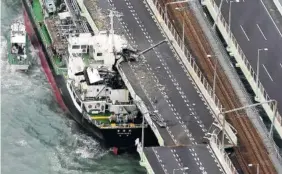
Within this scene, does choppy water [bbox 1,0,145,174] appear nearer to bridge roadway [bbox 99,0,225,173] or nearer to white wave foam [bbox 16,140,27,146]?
white wave foam [bbox 16,140,27,146]

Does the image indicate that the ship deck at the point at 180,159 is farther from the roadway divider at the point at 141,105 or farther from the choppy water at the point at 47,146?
the choppy water at the point at 47,146

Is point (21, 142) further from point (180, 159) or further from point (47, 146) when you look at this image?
point (180, 159)

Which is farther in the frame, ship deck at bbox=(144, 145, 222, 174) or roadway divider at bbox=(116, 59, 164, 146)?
roadway divider at bbox=(116, 59, 164, 146)

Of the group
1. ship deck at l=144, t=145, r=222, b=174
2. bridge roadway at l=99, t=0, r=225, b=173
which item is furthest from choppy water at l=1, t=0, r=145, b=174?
ship deck at l=144, t=145, r=222, b=174

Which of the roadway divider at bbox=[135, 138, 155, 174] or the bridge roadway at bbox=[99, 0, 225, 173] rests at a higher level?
the bridge roadway at bbox=[99, 0, 225, 173]

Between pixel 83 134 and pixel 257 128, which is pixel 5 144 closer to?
pixel 83 134

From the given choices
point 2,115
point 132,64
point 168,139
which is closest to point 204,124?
point 168,139

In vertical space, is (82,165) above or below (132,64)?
below

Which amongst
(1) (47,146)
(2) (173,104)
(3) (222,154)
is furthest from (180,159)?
(1) (47,146)
